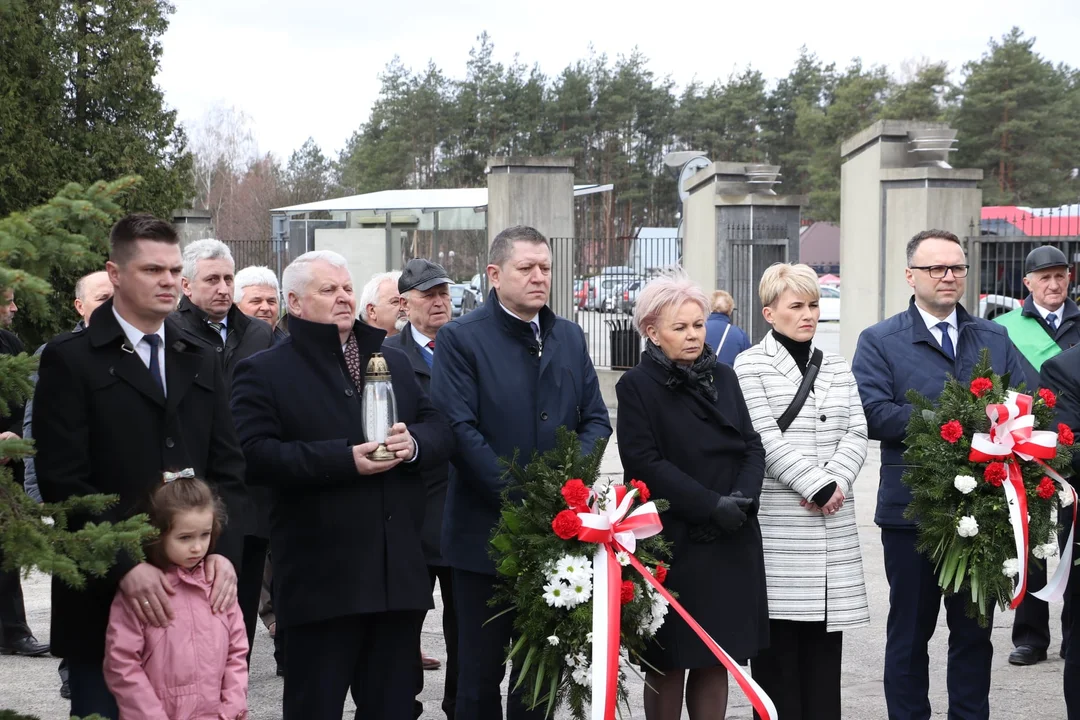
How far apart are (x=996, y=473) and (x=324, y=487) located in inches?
102

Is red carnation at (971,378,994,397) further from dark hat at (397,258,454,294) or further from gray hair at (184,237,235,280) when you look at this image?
gray hair at (184,237,235,280)

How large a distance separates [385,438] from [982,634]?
9.01ft

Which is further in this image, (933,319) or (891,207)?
(891,207)

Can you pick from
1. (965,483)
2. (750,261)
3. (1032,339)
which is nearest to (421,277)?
(965,483)

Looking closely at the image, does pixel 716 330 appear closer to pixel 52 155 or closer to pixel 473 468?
pixel 473 468

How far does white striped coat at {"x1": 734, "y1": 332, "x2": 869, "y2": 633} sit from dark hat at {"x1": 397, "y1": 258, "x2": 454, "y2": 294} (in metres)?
1.73

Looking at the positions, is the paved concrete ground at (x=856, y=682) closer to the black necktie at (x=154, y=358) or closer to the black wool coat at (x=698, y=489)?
the black wool coat at (x=698, y=489)

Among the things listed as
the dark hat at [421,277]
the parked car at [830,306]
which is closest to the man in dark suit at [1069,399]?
the dark hat at [421,277]

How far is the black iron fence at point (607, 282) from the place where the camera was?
17.6 meters

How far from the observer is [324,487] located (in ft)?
13.8

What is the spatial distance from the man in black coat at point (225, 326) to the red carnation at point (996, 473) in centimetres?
308

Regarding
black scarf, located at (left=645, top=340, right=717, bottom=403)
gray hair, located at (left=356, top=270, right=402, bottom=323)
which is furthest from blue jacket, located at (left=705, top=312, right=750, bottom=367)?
black scarf, located at (left=645, top=340, right=717, bottom=403)

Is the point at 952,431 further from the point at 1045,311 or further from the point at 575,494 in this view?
the point at 1045,311

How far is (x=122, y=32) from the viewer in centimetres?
2695
